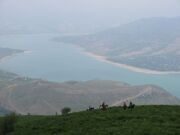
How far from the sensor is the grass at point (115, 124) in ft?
79.7

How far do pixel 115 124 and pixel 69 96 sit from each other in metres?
140

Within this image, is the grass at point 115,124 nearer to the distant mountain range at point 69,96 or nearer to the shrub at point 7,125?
the shrub at point 7,125

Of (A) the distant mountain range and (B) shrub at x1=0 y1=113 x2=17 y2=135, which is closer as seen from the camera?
(B) shrub at x1=0 y1=113 x2=17 y2=135

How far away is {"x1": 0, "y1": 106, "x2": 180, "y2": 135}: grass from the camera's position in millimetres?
24303

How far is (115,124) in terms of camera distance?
26688 mm

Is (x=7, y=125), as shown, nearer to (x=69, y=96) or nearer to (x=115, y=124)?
(x=115, y=124)

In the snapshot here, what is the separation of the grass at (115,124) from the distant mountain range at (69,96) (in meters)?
109

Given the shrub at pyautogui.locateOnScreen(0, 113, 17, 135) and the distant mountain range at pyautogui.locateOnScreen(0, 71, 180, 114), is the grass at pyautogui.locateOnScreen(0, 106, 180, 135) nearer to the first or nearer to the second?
the shrub at pyautogui.locateOnScreen(0, 113, 17, 135)

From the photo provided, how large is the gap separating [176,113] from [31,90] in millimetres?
147239

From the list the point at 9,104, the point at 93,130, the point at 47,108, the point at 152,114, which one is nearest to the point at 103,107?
the point at 152,114

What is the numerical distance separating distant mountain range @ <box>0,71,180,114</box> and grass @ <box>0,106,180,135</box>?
109154 millimetres

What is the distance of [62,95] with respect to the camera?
550ft

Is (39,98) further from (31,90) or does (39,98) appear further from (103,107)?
(103,107)

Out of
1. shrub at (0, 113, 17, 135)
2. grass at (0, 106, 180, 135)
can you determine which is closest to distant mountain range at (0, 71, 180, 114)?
grass at (0, 106, 180, 135)
